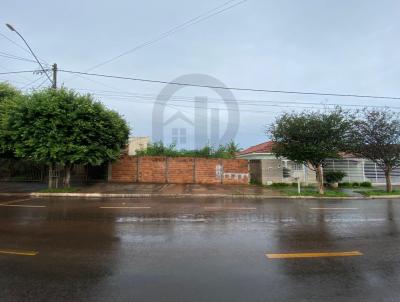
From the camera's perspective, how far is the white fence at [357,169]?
89.7ft

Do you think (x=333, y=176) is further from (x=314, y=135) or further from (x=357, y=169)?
(x=314, y=135)

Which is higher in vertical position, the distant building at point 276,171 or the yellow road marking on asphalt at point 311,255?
the distant building at point 276,171

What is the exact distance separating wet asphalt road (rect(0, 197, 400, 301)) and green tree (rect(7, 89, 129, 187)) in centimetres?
772

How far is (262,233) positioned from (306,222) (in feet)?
8.08

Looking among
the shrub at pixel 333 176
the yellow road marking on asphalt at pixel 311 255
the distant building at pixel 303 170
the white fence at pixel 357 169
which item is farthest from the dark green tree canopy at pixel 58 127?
the white fence at pixel 357 169

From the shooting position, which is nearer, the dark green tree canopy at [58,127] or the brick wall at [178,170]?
the dark green tree canopy at [58,127]

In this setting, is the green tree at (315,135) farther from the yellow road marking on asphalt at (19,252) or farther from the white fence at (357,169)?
the yellow road marking on asphalt at (19,252)

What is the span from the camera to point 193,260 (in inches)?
217

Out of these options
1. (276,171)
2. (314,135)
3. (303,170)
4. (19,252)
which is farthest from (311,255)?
(303,170)

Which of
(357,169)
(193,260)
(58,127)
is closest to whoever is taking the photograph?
(193,260)

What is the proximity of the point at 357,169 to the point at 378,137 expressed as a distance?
748cm

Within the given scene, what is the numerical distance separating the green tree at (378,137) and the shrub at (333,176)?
4307mm

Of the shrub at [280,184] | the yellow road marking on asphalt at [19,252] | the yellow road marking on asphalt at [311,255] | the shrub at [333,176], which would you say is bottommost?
the yellow road marking on asphalt at [311,255]

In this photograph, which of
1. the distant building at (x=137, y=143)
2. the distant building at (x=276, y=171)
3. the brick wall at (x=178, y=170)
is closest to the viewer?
the brick wall at (x=178, y=170)
